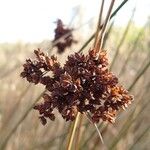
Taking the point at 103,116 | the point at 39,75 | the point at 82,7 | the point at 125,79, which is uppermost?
the point at 82,7

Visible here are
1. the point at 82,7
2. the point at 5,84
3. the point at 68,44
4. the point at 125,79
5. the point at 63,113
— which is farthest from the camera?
the point at 5,84

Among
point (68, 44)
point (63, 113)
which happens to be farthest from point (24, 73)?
point (68, 44)

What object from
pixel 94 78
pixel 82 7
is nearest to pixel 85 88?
pixel 94 78

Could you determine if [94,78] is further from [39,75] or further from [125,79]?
[125,79]

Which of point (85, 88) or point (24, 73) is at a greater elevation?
point (24, 73)

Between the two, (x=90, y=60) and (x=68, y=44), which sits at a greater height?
(x=68, y=44)

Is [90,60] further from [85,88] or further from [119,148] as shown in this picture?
[119,148]

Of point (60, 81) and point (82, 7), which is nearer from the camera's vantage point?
point (60, 81)

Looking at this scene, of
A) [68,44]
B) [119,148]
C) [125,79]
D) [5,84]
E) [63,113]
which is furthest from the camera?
[5,84]

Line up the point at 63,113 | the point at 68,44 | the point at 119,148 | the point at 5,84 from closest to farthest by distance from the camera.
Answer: the point at 63,113, the point at 68,44, the point at 119,148, the point at 5,84
